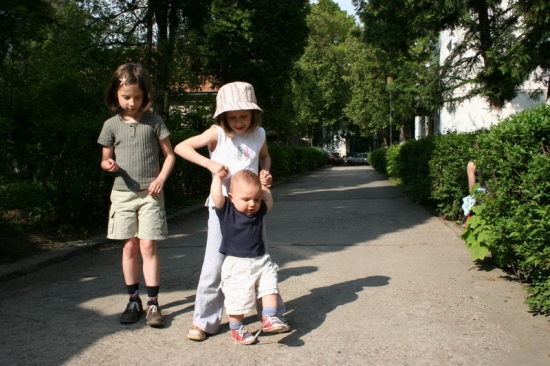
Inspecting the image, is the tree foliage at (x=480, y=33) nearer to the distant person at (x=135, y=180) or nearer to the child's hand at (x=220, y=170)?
the distant person at (x=135, y=180)

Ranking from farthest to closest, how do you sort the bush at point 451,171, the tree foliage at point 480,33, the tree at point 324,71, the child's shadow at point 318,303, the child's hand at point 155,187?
the tree at point 324,71 < the tree foliage at point 480,33 < the bush at point 451,171 < the child's hand at point 155,187 < the child's shadow at point 318,303

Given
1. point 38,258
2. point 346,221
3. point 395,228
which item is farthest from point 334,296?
point 346,221

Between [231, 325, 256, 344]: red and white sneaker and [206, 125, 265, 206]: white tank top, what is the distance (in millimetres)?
842

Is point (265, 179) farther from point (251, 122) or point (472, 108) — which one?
point (472, 108)

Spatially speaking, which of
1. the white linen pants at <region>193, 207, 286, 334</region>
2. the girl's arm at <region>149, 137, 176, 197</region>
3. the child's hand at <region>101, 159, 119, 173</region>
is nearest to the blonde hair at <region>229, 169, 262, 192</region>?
the white linen pants at <region>193, 207, 286, 334</region>

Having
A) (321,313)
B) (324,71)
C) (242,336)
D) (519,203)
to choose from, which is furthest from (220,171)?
(324,71)

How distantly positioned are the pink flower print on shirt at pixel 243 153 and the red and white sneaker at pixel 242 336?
1.11m

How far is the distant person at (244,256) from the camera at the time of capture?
358cm

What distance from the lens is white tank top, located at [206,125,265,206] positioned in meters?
3.75

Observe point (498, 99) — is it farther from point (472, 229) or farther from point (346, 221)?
point (472, 229)

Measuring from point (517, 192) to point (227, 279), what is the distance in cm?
259

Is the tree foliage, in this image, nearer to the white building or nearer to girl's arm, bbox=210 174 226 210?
the white building

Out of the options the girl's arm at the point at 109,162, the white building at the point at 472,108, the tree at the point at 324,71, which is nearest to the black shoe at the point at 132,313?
the girl's arm at the point at 109,162

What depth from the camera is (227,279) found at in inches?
144
